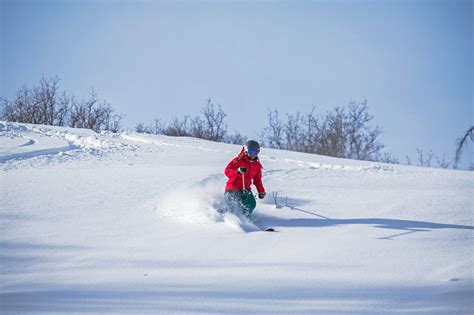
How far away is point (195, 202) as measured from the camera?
17.1ft

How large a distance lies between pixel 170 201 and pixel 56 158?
158 inches

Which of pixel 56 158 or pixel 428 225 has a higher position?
pixel 56 158

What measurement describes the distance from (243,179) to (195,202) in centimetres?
63

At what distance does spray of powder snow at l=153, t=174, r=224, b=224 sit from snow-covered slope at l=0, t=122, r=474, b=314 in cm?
2

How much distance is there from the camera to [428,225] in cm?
474

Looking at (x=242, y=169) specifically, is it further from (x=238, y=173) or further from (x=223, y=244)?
→ (x=223, y=244)

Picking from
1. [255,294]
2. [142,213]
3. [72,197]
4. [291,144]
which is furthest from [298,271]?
[291,144]

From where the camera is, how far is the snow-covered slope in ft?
8.87

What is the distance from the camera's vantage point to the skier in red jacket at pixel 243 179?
505 centimetres

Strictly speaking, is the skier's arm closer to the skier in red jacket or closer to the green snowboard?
the skier in red jacket

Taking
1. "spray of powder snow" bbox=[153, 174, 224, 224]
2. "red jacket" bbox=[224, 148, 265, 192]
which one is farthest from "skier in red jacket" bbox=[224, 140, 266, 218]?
"spray of powder snow" bbox=[153, 174, 224, 224]

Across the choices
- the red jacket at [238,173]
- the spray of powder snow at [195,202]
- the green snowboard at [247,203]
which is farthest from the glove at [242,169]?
the spray of powder snow at [195,202]

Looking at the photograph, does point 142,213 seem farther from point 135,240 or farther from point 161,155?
point 161,155

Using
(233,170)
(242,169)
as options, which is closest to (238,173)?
(233,170)
